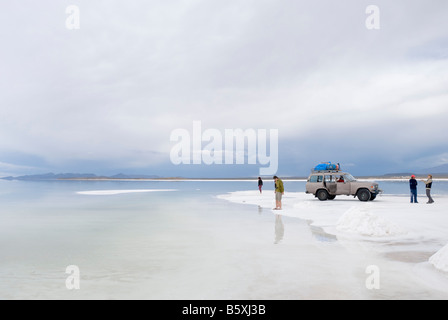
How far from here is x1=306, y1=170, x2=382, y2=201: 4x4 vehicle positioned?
2575 cm

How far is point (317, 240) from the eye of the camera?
11.2 m

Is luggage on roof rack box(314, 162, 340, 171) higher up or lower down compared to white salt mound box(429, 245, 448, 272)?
higher up

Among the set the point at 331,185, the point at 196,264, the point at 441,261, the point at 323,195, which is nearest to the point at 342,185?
the point at 331,185

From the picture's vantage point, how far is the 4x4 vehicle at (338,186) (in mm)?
25750

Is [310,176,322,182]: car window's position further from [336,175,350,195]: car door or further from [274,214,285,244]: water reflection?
[274,214,285,244]: water reflection

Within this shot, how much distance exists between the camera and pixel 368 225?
12.0 metres

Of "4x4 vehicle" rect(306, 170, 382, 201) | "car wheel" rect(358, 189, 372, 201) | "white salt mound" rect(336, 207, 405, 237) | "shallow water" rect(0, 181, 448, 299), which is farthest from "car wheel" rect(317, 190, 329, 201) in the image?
"white salt mound" rect(336, 207, 405, 237)

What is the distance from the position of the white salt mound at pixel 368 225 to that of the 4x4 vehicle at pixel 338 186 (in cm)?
1366

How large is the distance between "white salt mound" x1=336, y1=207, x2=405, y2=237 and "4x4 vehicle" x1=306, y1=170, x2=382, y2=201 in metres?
13.7

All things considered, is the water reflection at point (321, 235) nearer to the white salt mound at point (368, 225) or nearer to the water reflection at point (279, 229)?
the white salt mound at point (368, 225)

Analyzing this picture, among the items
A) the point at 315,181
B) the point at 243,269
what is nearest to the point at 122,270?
the point at 243,269

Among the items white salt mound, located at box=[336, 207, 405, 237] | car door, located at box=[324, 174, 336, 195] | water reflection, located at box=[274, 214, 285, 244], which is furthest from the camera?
car door, located at box=[324, 174, 336, 195]
